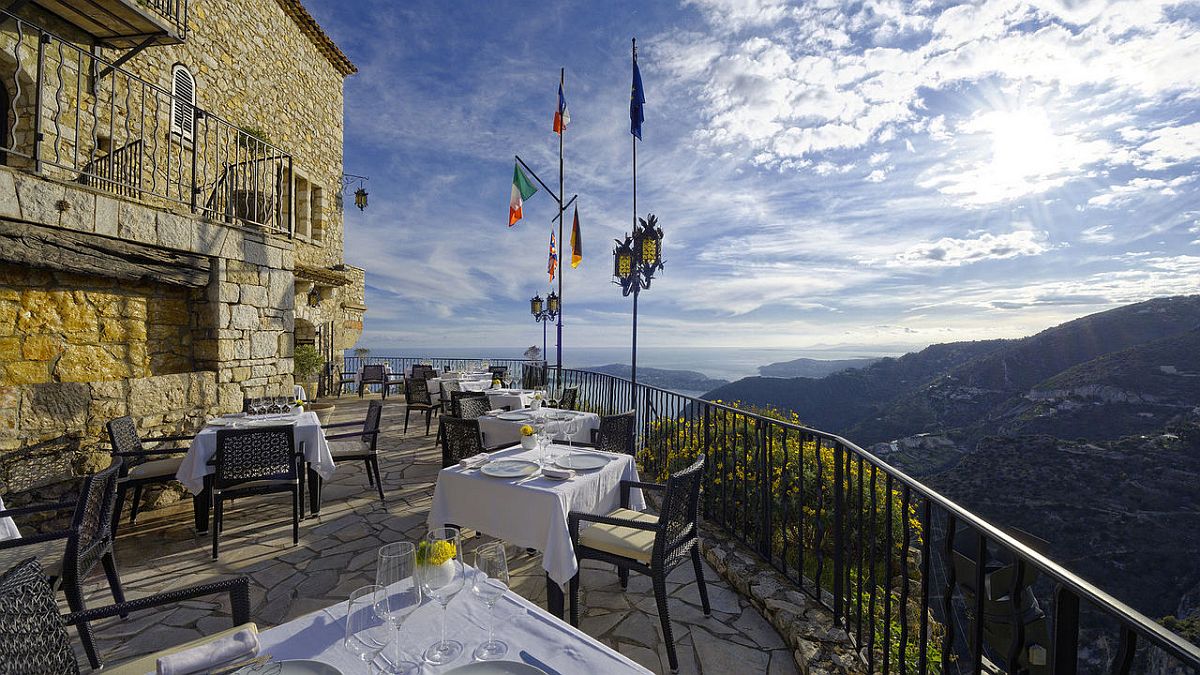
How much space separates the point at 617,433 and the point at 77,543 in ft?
10.3

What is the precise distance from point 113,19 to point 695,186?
8.14 metres

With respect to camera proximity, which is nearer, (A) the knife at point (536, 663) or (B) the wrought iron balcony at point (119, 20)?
(A) the knife at point (536, 663)

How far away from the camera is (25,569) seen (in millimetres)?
1238

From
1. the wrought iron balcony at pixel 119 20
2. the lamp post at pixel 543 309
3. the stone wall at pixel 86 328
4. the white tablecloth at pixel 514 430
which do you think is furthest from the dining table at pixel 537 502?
the lamp post at pixel 543 309

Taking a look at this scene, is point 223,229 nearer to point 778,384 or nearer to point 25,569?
point 25,569

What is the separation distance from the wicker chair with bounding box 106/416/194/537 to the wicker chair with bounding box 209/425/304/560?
0.38 meters

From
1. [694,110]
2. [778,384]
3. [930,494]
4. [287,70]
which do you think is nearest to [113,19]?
[287,70]

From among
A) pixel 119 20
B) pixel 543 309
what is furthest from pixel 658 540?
pixel 543 309

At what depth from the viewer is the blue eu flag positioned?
→ 296 inches

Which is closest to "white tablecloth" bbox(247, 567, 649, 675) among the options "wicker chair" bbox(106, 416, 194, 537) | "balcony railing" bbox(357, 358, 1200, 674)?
"balcony railing" bbox(357, 358, 1200, 674)

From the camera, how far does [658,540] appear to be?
7.64 ft

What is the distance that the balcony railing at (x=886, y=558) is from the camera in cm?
109

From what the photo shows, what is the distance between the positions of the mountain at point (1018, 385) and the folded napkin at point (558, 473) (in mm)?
28047

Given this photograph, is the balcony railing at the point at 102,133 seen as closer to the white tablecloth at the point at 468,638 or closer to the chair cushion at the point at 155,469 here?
the chair cushion at the point at 155,469
